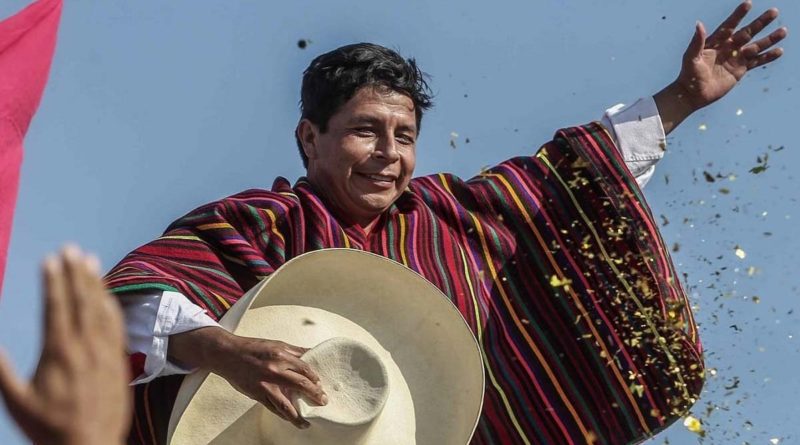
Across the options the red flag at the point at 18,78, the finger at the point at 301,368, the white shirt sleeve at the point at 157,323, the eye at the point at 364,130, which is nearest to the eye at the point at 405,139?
the eye at the point at 364,130

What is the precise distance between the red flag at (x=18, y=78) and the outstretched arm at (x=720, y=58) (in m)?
2.19

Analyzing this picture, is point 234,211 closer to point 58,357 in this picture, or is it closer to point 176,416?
point 176,416

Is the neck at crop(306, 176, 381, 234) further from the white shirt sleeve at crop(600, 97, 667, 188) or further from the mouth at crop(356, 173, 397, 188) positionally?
the white shirt sleeve at crop(600, 97, 667, 188)

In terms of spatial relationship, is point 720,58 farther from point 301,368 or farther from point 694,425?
point 301,368

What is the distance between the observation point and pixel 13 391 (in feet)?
3.70

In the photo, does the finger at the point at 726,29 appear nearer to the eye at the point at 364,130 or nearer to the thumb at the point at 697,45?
the thumb at the point at 697,45

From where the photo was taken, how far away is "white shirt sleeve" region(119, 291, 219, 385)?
385 cm

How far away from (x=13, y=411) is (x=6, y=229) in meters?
2.78

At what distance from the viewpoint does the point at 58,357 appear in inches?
45.1

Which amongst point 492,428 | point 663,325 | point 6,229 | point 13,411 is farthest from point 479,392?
point 13,411

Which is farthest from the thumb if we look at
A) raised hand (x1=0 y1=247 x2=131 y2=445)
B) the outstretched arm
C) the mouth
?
raised hand (x1=0 y1=247 x2=131 y2=445)

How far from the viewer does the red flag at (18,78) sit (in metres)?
3.96

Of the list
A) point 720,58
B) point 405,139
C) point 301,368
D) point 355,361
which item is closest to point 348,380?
point 355,361

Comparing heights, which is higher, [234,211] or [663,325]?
[234,211]
